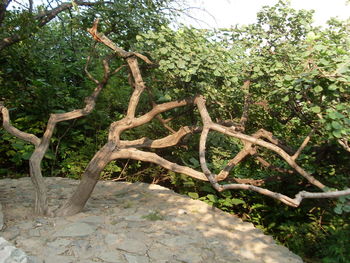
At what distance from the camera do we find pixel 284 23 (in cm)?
569

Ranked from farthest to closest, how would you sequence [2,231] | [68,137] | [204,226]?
[68,137]
[204,226]
[2,231]

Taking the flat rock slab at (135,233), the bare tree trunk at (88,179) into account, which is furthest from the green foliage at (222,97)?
the bare tree trunk at (88,179)

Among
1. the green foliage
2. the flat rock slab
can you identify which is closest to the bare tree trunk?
the flat rock slab

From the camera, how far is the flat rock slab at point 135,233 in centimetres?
381

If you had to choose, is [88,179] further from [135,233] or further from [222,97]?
[222,97]

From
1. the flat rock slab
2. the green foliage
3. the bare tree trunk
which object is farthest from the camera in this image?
the bare tree trunk

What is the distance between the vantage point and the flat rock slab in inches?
150

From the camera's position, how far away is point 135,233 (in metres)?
4.37

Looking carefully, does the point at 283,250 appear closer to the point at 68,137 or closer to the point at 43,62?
the point at 68,137

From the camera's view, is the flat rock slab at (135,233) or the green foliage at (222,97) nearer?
the flat rock slab at (135,233)

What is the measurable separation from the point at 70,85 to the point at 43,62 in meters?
1.02

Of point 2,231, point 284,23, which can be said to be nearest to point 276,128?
point 284,23

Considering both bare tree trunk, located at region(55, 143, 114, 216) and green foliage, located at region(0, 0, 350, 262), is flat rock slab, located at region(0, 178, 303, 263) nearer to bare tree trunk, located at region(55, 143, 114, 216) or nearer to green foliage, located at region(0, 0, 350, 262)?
bare tree trunk, located at region(55, 143, 114, 216)

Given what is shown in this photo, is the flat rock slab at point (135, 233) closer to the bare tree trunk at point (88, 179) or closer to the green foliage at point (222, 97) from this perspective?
the bare tree trunk at point (88, 179)
